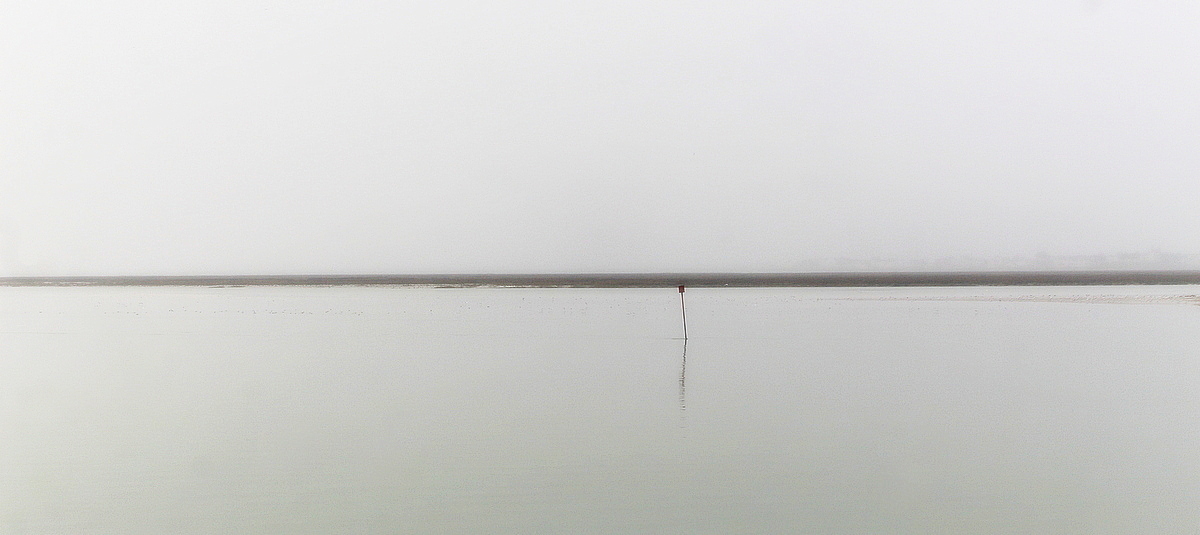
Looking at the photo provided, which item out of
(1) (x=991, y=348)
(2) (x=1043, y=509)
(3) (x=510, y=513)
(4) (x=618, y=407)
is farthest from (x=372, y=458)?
(1) (x=991, y=348)

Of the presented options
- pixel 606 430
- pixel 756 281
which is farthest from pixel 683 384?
pixel 756 281

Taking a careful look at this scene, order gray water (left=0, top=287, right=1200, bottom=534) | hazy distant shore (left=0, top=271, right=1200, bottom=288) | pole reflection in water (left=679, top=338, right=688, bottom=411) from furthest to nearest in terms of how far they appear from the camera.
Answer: hazy distant shore (left=0, top=271, right=1200, bottom=288) < pole reflection in water (left=679, top=338, right=688, bottom=411) < gray water (left=0, top=287, right=1200, bottom=534)

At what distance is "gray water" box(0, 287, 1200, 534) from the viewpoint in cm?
445

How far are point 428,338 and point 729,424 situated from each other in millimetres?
6257

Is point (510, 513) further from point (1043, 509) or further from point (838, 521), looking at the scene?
point (1043, 509)

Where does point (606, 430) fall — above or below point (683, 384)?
below

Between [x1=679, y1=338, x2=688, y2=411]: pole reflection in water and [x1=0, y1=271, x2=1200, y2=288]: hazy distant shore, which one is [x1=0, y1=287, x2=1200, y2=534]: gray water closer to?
[x1=679, y1=338, x2=688, y2=411]: pole reflection in water

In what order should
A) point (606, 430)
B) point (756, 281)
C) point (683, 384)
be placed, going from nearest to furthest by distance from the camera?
point (606, 430)
point (683, 384)
point (756, 281)

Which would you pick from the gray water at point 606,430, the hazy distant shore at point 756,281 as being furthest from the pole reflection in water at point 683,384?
the hazy distant shore at point 756,281

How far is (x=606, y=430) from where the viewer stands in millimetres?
6078

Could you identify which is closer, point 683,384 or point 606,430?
point 606,430

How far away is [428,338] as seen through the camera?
1143cm

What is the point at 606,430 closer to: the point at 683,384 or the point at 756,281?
the point at 683,384

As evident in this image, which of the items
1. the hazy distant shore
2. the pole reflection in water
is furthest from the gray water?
the hazy distant shore
